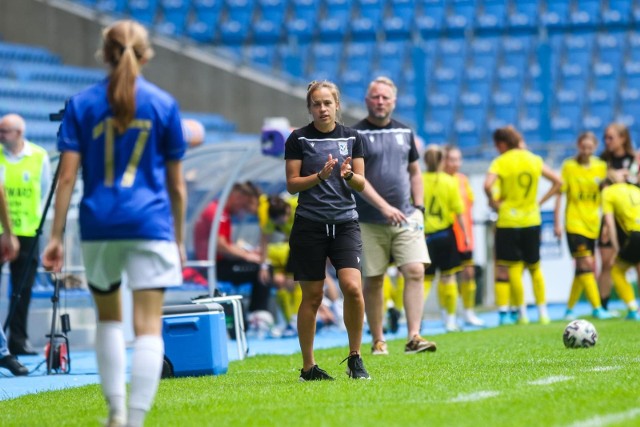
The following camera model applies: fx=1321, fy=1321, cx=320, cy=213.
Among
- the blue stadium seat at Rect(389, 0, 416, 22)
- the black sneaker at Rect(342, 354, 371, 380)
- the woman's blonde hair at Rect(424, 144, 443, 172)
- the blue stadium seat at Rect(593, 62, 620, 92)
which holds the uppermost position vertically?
the blue stadium seat at Rect(389, 0, 416, 22)

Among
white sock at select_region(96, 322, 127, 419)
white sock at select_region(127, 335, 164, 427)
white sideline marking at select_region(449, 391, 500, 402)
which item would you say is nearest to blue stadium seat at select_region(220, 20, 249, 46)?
white sideline marking at select_region(449, 391, 500, 402)

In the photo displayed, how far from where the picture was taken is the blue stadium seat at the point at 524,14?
27594 millimetres

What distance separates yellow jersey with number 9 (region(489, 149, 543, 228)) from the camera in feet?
47.7

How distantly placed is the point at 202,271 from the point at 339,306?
2024 millimetres

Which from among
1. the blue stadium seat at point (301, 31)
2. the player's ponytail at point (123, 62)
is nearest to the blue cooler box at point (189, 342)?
the player's ponytail at point (123, 62)

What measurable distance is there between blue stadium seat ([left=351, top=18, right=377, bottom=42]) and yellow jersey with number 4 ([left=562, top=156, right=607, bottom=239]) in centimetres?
1337

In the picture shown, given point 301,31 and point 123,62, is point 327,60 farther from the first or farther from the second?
point 123,62

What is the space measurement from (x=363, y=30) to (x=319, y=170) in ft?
68.7

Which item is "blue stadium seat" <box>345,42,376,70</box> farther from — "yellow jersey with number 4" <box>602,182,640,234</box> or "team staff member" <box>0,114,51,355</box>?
"team staff member" <box>0,114,51,355</box>

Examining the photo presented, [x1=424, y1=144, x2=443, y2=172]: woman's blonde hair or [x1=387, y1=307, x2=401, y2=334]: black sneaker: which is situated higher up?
[x1=424, y1=144, x2=443, y2=172]: woman's blonde hair

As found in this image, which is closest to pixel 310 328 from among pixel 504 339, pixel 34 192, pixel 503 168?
pixel 504 339

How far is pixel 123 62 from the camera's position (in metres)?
5.42

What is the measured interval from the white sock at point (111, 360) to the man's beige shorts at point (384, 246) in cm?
487

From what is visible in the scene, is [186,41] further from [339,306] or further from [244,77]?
[339,306]
